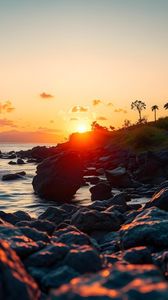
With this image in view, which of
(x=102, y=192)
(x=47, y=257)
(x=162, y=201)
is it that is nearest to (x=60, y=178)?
(x=102, y=192)

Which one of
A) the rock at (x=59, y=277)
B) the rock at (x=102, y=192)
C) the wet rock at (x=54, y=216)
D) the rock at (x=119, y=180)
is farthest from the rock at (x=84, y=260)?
the rock at (x=119, y=180)

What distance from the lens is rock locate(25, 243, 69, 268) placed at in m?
7.05

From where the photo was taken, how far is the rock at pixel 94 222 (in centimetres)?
1376

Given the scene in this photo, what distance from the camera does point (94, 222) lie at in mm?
13797

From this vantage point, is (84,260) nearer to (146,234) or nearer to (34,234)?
(34,234)

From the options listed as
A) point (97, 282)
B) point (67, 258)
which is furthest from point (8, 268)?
point (67, 258)

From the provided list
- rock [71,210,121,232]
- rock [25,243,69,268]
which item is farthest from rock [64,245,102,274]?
rock [71,210,121,232]

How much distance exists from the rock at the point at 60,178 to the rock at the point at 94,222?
48.5ft

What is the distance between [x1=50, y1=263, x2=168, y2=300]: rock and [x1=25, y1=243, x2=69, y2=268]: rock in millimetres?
3514

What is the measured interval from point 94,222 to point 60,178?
52.2 ft

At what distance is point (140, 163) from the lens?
51.7 meters

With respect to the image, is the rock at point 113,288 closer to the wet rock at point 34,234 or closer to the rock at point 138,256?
the rock at point 138,256

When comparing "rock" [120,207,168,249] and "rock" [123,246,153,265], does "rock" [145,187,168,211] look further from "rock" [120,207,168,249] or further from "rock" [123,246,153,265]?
"rock" [123,246,153,265]

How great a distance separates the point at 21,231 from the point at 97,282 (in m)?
5.65
